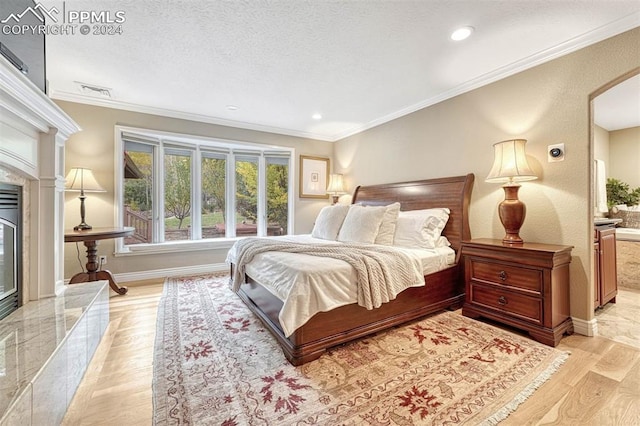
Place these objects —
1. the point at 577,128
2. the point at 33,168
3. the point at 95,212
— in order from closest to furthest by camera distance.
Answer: the point at 33,168 < the point at 577,128 < the point at 95,212

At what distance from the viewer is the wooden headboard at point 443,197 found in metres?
2.90

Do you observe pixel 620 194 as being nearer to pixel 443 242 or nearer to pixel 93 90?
pixel 443 242

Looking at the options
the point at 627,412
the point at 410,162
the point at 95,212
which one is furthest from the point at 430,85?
the point at 95,212

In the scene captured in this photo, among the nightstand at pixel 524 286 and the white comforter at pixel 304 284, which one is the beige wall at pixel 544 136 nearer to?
the nightstand at pixel 524 286

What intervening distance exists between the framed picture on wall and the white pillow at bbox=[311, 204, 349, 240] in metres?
1.48

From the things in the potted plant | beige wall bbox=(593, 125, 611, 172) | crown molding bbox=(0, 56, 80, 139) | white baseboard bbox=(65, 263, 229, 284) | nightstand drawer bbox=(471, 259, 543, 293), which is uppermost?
beige wall bbox=(593, 125, 611, 172)

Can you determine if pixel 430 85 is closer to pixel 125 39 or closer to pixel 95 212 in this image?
pixel 125 39

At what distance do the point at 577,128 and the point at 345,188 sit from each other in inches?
124

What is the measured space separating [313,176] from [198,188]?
2031 millimetres

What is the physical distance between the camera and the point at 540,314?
207 cm

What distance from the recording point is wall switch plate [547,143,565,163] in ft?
7.52

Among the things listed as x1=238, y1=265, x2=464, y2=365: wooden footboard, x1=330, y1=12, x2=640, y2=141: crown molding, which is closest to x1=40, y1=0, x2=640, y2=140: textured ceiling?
x1=330, y1=12, x2=640, y2=141: crown molding

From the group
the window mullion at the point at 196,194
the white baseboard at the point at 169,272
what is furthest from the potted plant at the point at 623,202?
the window mullion at the point at 196,194

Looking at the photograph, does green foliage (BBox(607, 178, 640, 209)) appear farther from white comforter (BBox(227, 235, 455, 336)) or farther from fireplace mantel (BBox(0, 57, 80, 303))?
fireplace mantel (BBox(0, 57, 80, 303))
